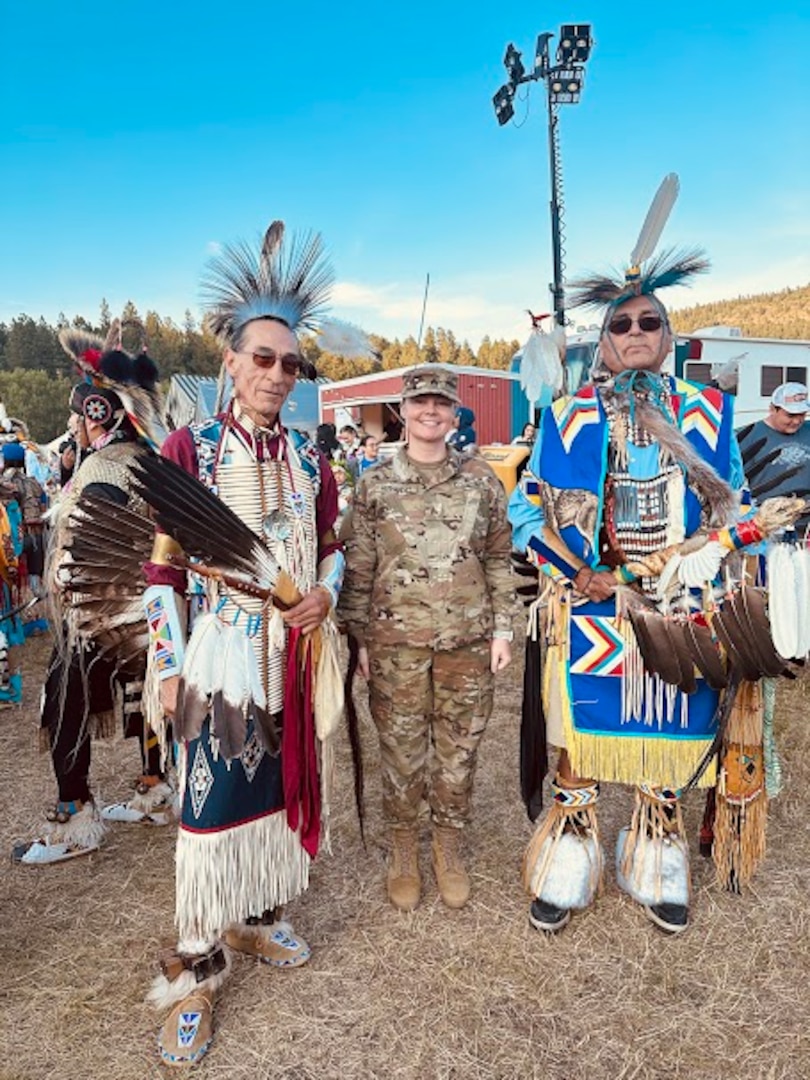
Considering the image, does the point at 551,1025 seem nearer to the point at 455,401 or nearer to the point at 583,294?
the point at 455,401

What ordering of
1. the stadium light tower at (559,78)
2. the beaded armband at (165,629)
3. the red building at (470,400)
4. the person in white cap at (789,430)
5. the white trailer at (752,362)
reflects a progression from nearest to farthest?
the beaded armband at (165,629), the person in white cap at (789,430), the stadium light tower at (559,78), the white trailer at (752,362), the red building at (470,400)

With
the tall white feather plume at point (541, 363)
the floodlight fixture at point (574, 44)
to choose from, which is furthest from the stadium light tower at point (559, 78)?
the tall white feather plume at point (541, 363)

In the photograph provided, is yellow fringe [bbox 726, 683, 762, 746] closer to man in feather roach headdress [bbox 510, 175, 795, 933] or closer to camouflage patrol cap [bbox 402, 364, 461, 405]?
man in feather roach headdress [bbox 510, 175, 795, 933]

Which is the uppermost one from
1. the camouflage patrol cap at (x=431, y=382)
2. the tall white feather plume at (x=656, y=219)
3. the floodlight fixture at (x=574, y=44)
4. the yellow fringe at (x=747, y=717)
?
the floodlight fixture at (x=574, y=44)

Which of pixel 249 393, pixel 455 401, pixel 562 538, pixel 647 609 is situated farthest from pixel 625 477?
pixel 249 393

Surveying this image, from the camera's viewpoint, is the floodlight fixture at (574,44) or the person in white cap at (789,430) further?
the floodlight fixture at (574,44)

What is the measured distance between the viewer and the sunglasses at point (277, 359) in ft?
6.66

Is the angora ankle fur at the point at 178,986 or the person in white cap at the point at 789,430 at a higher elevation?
the person in white cap at the point at 789,430

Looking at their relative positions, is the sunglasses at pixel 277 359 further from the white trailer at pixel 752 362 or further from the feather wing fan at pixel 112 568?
the white trailer at pixel 752 362

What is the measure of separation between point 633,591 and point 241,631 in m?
1.25

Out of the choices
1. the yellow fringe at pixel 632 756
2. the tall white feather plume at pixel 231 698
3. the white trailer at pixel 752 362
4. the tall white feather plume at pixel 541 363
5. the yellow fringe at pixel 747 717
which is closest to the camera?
the tall white feather plume at pixel 231 698

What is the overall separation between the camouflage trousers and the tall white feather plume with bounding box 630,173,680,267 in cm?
147

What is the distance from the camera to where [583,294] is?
8.68ft

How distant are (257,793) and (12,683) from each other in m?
3.40
